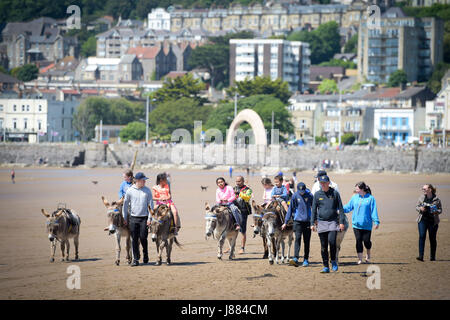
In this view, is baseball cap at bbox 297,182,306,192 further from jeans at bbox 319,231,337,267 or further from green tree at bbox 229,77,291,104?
green tree at bbox 229,77,291,104

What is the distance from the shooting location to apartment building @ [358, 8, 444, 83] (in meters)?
154

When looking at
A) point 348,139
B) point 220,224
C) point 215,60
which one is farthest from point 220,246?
point 215,60

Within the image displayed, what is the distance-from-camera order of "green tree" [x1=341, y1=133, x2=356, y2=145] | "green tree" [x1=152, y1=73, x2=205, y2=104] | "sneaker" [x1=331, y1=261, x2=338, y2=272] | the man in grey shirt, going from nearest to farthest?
"sneaker" [x1=331, y1=261, x2=338, y2=272], the man in grey shirt, "green tree" [x1=341, y1=133, x2=356, y2=145], "green tree" [x1=152, y1=73, x2=205, y2=104]

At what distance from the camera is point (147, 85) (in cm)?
16838

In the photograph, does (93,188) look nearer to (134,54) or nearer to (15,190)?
(15,190)

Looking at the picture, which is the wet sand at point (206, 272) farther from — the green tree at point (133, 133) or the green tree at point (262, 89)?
the green tree at point (262, 89)

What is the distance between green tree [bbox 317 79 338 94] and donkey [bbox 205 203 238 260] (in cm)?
13125

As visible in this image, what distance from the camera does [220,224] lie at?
1970 centimetres

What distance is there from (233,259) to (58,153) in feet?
Result: 257

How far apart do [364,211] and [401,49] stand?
5516 inches

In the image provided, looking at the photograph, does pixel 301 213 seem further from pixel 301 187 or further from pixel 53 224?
pixel 53 224

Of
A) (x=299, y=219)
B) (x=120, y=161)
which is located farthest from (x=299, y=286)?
(x=120, y=161)

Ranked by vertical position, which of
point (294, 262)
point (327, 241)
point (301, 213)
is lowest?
point (294, 262)

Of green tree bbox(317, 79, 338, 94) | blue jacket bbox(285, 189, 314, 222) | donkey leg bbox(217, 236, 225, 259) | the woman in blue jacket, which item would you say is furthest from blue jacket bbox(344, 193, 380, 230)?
green tree bbox(317, 79, 338, 94)
